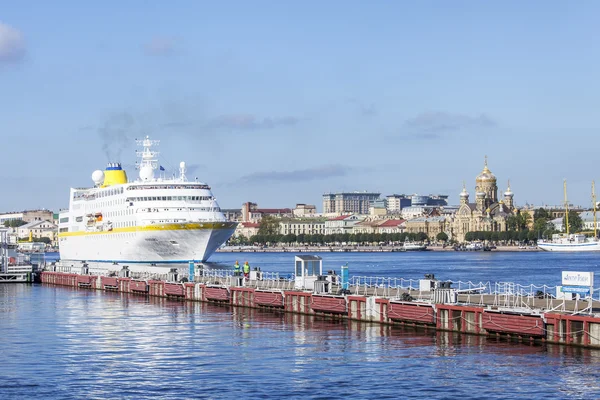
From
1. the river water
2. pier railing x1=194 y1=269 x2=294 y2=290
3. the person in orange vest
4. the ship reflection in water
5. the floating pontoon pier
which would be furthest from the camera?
the person in orange vest

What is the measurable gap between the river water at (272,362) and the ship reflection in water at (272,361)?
40mm

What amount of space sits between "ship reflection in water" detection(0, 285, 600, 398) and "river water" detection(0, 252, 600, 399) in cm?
4

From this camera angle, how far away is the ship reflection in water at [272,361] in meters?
32.5

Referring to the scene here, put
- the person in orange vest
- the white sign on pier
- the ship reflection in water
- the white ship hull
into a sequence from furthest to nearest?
the white ship hull < the person in orange vest < the white sign on pier < the ship reflection in water

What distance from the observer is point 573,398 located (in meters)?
30.5

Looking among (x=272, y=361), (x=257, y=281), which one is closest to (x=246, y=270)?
(x=257, y=281)

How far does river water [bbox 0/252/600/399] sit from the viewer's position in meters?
32.3

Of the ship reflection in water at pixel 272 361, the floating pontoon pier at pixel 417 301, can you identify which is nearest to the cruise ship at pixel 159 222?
the floating pontoon pier at pixel 417 301

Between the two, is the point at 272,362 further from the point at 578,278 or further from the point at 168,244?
the point at 168,244

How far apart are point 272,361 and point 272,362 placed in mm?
250

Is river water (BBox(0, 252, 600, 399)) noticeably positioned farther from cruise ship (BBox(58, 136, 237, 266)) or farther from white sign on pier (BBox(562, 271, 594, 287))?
cruise ship (BBox(58, 136, 237, 266))

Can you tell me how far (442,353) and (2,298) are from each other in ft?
140

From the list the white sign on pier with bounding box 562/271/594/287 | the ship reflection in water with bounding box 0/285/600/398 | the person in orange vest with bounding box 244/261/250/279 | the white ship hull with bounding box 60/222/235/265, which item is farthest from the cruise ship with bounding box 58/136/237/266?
the white sign on pier with bounding box 562/271/594/287

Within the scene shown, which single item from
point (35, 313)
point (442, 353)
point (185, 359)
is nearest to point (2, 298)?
point (35, 313)
